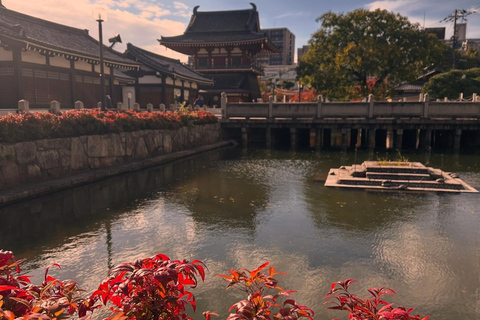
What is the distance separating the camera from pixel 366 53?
112 ft

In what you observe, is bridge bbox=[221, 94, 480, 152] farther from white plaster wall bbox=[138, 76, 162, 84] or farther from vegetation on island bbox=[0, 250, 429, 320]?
vegetation on island bbox=[0, 250, 429, 320]

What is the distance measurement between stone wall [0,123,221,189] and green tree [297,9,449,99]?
20971 millimetres

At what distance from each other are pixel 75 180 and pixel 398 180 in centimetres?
1234

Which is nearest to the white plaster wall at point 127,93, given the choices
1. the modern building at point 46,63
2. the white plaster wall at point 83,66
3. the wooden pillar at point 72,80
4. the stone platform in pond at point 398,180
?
the modern building at point 46,63

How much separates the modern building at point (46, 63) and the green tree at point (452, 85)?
106ft

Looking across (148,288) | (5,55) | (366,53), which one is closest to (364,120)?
(366,53)

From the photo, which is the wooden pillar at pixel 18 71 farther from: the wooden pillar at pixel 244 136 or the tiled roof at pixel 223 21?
the tiled roof at pixel 223 21

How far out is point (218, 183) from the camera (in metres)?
14.8

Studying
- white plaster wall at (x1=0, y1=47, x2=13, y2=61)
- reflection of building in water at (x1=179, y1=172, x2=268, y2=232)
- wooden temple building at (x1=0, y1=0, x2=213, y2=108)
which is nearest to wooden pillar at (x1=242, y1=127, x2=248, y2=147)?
wooden temple building at (x1=0, y1=0, x2=213, y2=108)

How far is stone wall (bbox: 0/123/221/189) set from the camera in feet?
39.8

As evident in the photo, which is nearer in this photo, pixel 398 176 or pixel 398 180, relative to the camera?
pixel 398 180

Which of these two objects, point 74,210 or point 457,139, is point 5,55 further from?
point 457,139

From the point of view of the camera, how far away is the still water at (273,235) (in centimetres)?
623

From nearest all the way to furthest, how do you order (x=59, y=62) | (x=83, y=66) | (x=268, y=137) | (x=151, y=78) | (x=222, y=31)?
(x=59, y=62) → (x=83, y=66) → (x=268, y=137) → (x=151, y=78) → (x=222, y=31)
